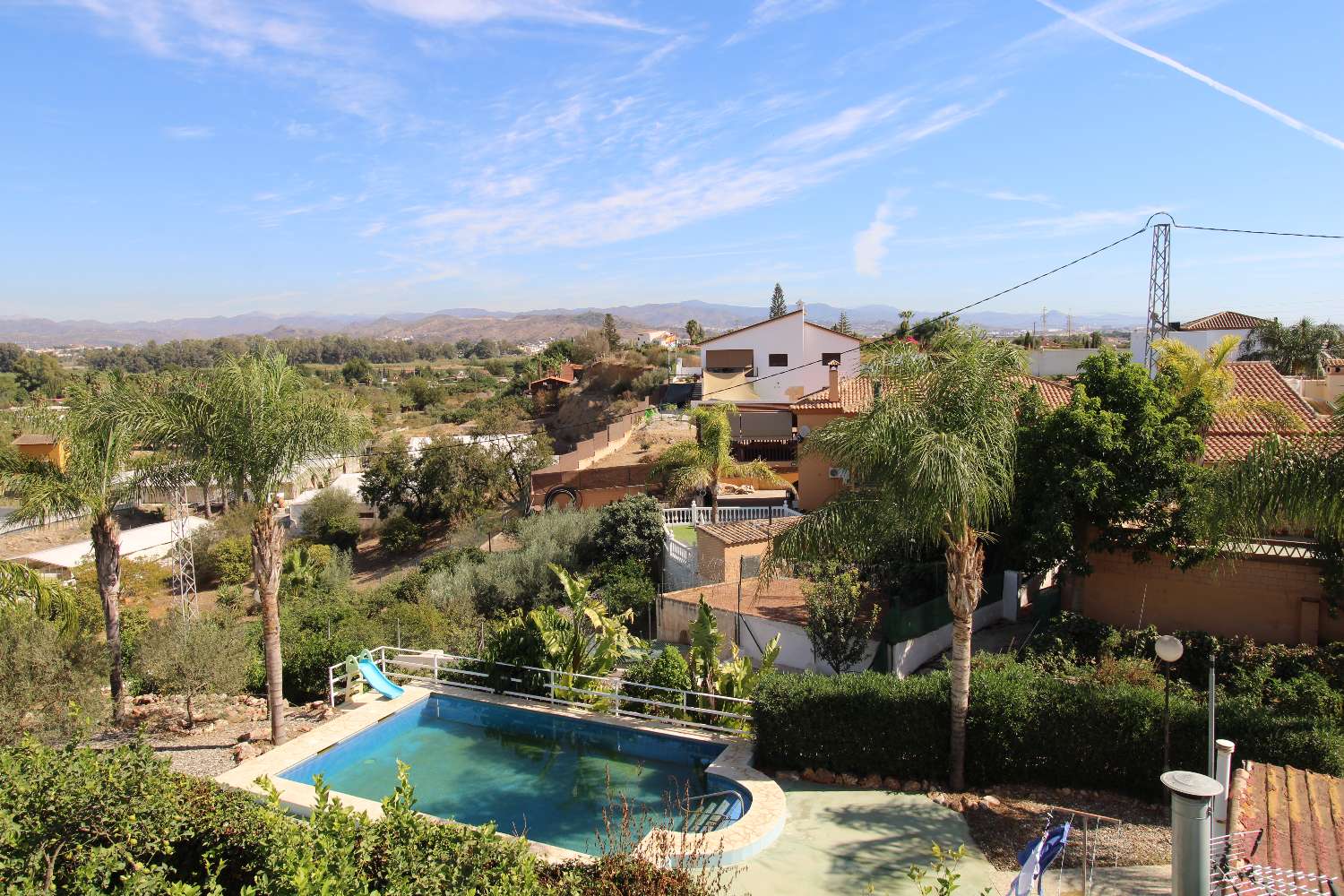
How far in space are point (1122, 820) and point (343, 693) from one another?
11.4 meters

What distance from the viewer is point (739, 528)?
19.2 m

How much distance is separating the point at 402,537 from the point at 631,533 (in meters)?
14.3

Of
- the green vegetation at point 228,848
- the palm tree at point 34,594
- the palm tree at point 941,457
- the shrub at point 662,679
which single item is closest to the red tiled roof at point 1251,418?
the palm tree at point 941,457

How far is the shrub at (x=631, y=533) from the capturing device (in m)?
22.1

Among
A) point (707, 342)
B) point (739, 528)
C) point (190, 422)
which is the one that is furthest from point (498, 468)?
point (190, 422)

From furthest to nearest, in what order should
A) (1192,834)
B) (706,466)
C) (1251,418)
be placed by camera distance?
(706,466), (1251,418), (1192,834)

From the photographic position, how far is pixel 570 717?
40.3 feet

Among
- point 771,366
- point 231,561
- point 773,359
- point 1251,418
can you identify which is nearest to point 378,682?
point 231,561

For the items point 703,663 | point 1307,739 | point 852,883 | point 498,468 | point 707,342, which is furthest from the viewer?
point 707,342

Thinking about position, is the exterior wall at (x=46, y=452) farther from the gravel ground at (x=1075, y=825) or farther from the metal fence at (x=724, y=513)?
the metal fence at (x=724, y=513)

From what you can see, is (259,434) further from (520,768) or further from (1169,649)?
(1169,649)

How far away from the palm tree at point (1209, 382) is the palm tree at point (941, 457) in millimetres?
6913

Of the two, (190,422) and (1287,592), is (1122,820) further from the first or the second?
(190,422)

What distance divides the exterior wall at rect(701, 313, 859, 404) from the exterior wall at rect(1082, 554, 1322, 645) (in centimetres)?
2548
